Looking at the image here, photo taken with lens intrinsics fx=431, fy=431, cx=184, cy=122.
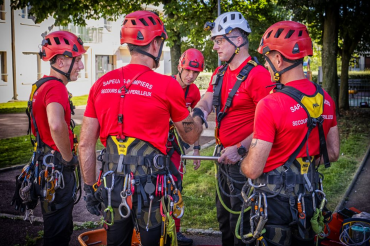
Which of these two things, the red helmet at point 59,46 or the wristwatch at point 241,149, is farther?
the red helmet at point 59,46

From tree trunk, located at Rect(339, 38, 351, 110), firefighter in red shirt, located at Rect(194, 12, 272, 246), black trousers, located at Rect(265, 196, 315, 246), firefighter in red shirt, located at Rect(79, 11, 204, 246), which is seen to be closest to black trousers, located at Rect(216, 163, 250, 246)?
firefighter in red shirt, located at Rect(194, 12, 272, 246)

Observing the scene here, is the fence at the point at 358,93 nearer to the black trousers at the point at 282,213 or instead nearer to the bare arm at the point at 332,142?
the bare arm at the point at 332,142

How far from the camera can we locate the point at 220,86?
5051mm

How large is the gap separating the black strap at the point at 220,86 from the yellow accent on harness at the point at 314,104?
47.1 inches

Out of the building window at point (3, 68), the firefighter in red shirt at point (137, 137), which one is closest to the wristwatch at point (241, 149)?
the firefighter in red shirt at point (137, 137)

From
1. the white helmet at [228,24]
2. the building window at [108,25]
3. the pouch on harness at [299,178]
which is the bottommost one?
the pouch on harness at [299,178]

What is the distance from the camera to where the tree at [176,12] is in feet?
46.4

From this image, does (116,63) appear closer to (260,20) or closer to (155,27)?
(260,20)

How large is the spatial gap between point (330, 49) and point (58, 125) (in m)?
16.1

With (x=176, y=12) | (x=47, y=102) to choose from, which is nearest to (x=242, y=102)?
(x=47, y=102)

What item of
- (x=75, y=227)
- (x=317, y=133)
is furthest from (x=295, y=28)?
(x=75, y=227)

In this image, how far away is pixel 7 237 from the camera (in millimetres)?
6488

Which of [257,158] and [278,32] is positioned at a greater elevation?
[278,32]

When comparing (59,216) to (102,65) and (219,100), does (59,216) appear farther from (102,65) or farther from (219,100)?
(102,65)
